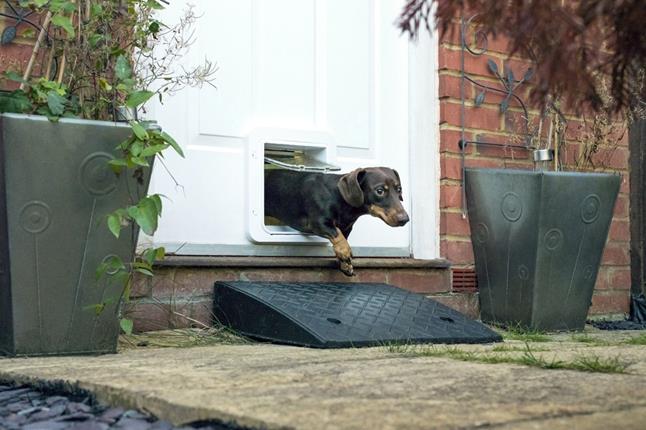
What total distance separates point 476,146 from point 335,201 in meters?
0.75

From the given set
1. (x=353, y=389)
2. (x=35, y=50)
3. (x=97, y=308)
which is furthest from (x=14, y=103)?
(x=353, y=389)

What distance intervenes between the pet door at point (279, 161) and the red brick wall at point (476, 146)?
47cm

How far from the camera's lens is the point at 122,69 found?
7.34ft

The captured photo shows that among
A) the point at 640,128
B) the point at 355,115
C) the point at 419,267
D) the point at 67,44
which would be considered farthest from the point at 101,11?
the point at 640,128

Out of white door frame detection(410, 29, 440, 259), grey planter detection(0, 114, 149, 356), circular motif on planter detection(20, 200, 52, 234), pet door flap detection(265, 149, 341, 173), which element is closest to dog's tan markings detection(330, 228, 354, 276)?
pet door flap detection(265, 149, 341, 173)

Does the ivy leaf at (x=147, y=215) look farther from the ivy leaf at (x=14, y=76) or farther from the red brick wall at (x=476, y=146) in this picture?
the red brick wall at (x=476, y=146)

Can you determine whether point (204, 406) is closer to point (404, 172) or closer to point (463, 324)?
point (463, 324)

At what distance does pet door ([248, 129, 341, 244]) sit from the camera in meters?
3.04

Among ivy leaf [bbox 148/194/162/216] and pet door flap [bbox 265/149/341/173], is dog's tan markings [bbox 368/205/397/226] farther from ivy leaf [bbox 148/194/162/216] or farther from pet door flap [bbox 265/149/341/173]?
ivy leaf [bbox 148/194/162/216]

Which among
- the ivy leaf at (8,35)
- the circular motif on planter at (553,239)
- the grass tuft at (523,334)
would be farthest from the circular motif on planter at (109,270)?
the circular motif on planter at (553,239)

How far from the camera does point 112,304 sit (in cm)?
222

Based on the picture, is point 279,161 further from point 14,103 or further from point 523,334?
point 14,103

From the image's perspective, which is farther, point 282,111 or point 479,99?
point 479,99

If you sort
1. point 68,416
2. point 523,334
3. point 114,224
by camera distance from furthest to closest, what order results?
point 523,334, point 114,224, point 68,416
